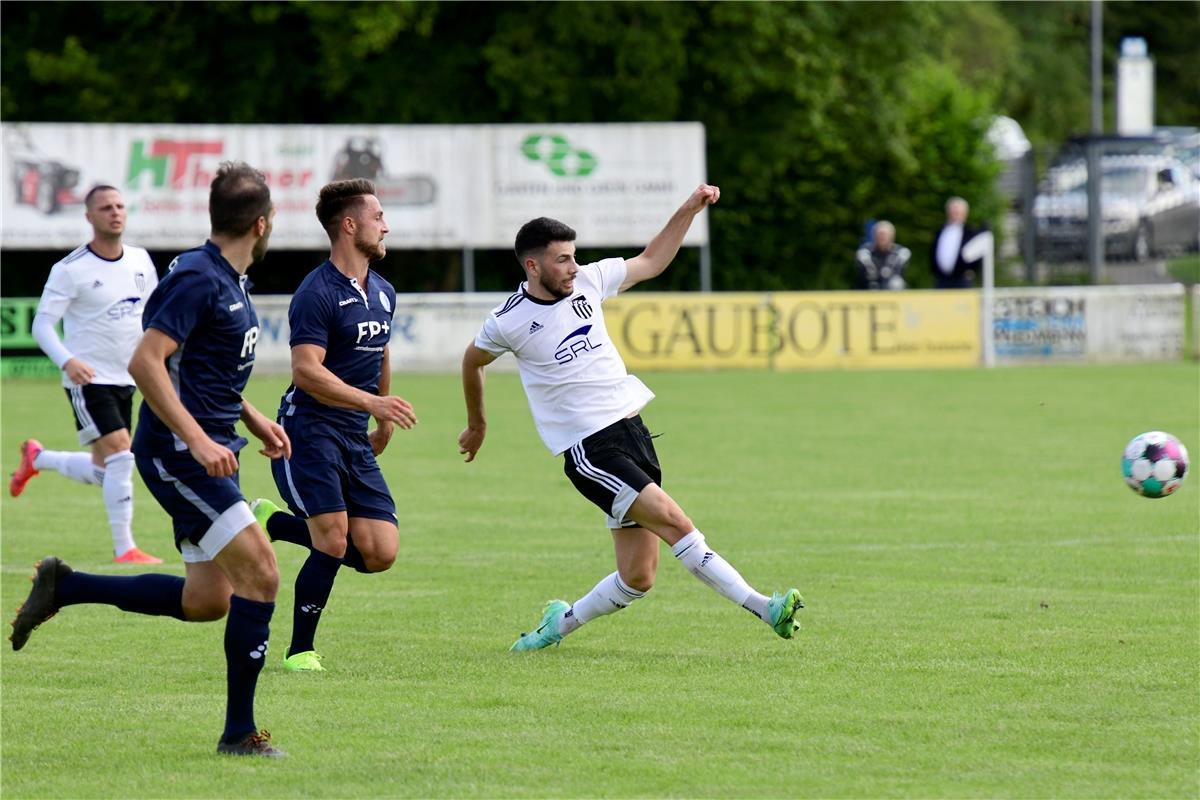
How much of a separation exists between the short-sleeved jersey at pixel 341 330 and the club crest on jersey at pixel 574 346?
0.77 m

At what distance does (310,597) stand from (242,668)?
1619 millimetres

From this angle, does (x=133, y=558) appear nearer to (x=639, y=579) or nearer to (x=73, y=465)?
(x=73, y=465)

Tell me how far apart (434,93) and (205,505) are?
2939 centimetres

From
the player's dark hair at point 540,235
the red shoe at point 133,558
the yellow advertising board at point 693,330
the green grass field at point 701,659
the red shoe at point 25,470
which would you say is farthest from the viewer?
the yellow advertising board at point 693,330

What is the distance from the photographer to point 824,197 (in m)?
39.9

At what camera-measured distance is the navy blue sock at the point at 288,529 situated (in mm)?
8453

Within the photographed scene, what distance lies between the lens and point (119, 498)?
1122 centimetres

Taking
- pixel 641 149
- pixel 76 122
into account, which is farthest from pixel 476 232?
pixel 76 122

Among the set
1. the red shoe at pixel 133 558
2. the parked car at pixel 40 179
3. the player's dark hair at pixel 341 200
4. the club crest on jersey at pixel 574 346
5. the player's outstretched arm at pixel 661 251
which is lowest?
the red shoe at pixel 133 558

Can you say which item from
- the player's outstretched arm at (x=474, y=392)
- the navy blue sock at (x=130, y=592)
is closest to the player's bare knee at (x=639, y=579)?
the player's outstretched arm at (x=474, y=392)

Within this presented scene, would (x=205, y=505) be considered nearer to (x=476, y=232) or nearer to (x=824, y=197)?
(x=476, y=232)

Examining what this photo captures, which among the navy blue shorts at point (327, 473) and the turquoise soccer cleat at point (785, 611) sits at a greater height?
the navy blue shorts at point (327, 473)

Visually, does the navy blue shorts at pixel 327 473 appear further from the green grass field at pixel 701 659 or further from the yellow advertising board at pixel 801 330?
the yellow advertising board at pixel 801 330

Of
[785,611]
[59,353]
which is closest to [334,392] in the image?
[785,611]
